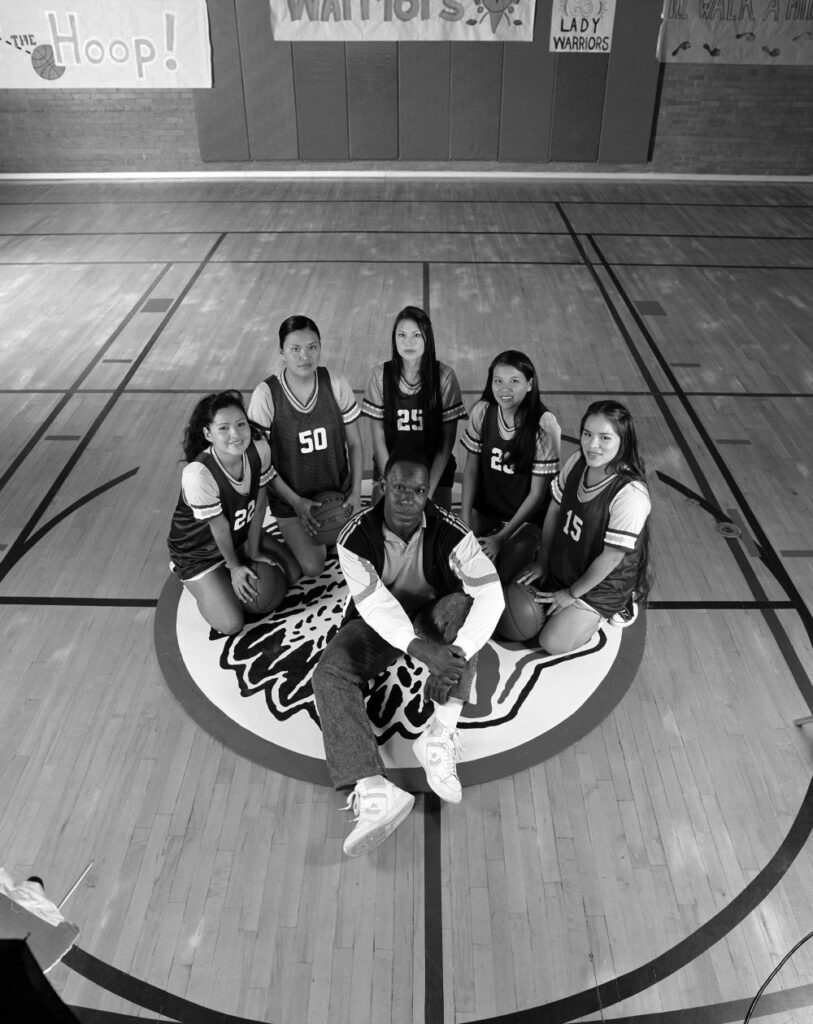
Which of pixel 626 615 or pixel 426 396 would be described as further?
pixel 426 396

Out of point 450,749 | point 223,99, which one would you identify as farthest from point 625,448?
point 223,99

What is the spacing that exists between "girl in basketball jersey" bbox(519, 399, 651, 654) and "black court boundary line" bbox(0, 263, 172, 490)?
124 inches

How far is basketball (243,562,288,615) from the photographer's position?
3416 millimetres

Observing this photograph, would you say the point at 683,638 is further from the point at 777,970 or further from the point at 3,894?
the point at 3,894

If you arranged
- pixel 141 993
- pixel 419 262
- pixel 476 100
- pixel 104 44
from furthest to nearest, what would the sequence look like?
pixel 476 100
pixel 104 44
pixel 419 262
pixel 141 993

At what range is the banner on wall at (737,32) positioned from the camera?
366 inches

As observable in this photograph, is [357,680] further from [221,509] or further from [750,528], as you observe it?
[750,528]

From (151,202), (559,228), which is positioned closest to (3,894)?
(559,228)

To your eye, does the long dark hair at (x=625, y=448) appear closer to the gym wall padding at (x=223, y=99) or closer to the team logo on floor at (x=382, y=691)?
the team logo on floor at (x=382, y=691)

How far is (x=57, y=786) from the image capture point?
2.88 m

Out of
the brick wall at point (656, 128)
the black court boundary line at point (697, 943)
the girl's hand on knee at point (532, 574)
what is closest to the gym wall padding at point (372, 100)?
the brick wall at point (656, 128)

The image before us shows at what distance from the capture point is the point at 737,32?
9.43 m

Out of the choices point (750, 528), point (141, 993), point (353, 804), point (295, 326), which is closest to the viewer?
point (141, 993)

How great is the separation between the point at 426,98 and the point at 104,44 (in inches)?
151
